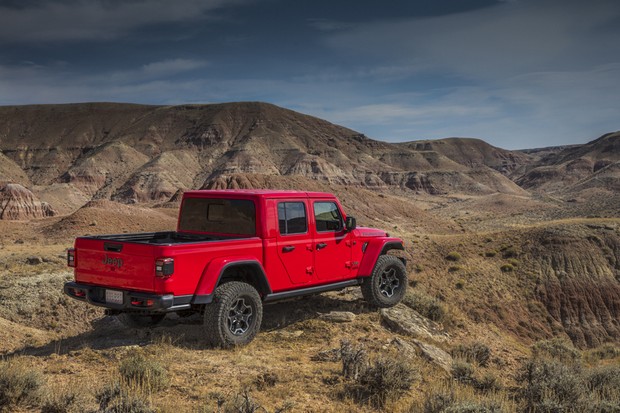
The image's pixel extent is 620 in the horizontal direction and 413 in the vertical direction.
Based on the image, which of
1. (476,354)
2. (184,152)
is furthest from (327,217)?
(184,152)

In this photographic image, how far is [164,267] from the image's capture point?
21.6ft

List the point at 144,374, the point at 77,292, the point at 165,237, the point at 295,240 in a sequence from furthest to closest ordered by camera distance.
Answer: the point at 165,237 < the point at 295,240 < the point at 77,292 < the point at 144,374

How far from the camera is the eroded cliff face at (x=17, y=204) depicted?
55.1 metres

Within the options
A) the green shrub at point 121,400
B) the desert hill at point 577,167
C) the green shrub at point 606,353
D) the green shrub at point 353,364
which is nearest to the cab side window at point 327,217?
the green shrub at point 353,364

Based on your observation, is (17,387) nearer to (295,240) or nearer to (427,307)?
(295,240)

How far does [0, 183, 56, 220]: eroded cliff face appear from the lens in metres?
55.1

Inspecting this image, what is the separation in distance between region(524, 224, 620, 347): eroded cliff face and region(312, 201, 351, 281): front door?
23.6 metres

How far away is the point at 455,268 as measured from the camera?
31.3 m

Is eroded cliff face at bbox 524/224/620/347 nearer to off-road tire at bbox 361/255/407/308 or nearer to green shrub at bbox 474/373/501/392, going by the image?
off-road tire at bbox 361/255/407/308

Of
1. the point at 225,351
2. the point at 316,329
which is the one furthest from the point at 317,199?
the point at 225,351

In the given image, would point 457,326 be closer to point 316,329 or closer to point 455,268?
point 316,329

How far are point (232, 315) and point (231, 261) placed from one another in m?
0.86

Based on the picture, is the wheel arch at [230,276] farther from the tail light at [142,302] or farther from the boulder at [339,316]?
the boulder at [339,316]

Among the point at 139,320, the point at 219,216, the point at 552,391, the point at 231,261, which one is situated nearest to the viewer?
the point at 552,391
